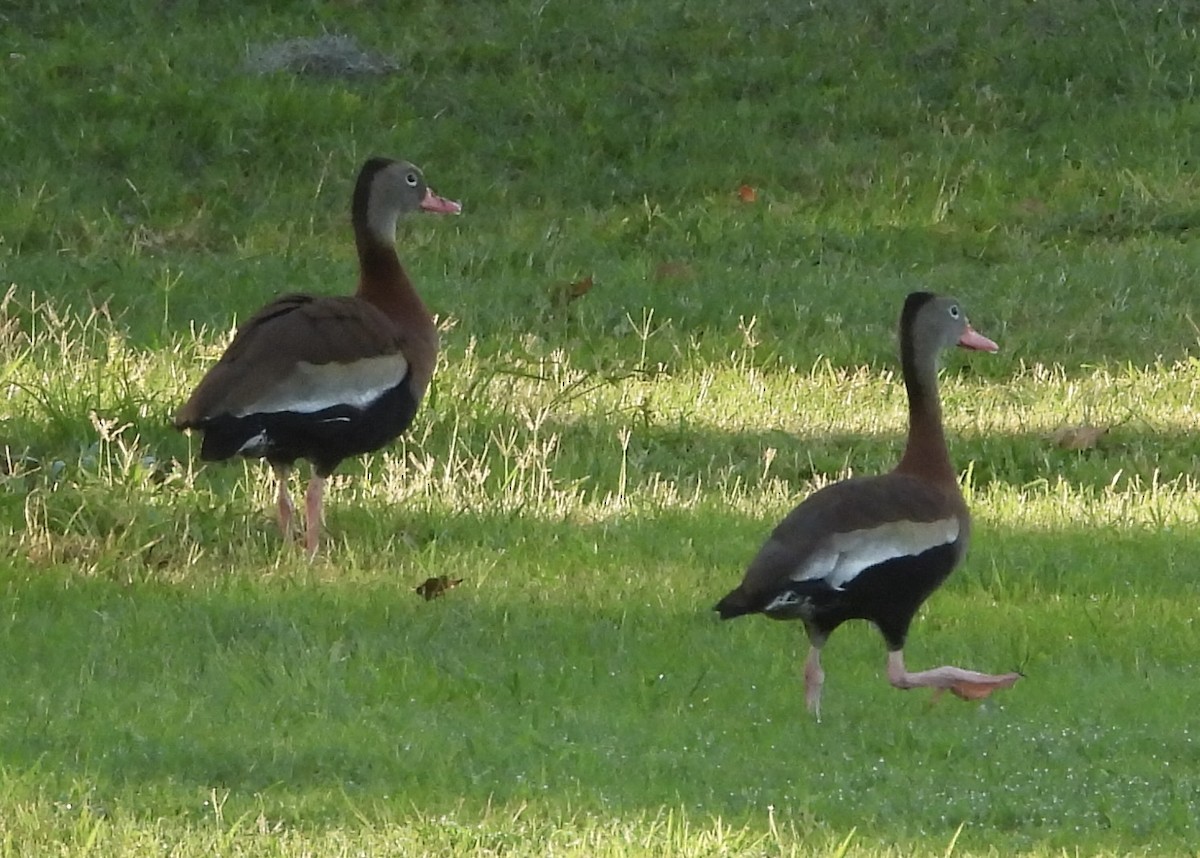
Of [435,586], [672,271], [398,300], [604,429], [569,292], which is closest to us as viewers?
[435,586]

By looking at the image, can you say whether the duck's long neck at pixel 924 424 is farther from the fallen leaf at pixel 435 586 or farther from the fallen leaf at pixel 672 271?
the fallen leaf at pixel 672 271

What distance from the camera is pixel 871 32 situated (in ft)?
59.4

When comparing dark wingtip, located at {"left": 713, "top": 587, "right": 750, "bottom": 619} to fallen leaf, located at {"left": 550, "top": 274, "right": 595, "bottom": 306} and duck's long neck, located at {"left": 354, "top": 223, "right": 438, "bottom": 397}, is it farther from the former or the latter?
fallen leaf, located at {"left": 550, "top": 274, "right": 595, "bottom": 306}

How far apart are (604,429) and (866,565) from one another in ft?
13.1

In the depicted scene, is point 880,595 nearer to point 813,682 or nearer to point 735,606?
point 813,682

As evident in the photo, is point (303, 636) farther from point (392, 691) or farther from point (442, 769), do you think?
point (442, 769)

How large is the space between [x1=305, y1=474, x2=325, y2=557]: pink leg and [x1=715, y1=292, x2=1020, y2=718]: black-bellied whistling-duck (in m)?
2.11

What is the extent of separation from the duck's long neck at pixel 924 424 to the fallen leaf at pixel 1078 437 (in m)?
2.75

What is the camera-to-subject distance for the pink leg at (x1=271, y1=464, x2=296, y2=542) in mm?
8023

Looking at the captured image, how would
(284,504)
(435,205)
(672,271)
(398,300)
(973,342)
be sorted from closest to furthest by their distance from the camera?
(973,342) < (284,504) < (398,300) < (435,205) < (672,271)

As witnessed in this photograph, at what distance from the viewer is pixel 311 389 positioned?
7.96m

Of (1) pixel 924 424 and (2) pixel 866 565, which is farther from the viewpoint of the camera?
(1) pixel 924 424

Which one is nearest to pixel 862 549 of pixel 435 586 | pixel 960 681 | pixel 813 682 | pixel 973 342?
pixel 813 682

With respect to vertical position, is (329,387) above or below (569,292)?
above
